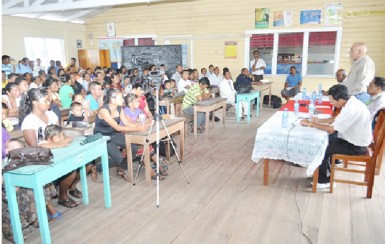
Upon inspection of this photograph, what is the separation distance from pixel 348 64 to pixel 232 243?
738cm

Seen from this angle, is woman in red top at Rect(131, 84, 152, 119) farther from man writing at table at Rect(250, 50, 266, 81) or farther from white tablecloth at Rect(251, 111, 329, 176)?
man writing at table at Rect(250, 50, 266, 81)

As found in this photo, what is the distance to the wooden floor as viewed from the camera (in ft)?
8.63

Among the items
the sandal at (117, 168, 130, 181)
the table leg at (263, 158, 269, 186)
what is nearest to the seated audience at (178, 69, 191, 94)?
the sandal at (117, 168, 130, 181)

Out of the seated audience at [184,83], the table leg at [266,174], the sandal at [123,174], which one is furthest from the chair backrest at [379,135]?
the seated audience at [184,83]

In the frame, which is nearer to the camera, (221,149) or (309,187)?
(309,187)

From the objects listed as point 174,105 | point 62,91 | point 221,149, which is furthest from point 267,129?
point 62,91

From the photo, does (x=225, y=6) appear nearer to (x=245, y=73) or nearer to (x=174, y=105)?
(x=245, y=73)

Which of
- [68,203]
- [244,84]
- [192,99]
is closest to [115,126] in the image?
[68,203]

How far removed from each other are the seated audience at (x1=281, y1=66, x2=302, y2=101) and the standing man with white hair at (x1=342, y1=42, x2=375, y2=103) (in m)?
4.10

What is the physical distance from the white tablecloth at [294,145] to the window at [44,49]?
971cm

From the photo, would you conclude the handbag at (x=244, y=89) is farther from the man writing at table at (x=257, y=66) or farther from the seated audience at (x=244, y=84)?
the man writing at table at (x=257, y=66)

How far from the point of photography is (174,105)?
6.43m

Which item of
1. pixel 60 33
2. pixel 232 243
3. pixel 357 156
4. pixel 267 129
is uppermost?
pixel 60 33

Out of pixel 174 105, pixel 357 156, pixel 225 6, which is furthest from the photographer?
pixel 225 6
